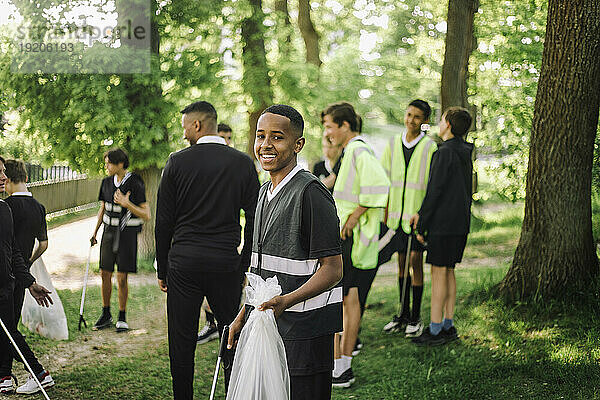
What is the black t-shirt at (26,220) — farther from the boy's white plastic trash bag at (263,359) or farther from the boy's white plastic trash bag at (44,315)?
the boy's white plastic trash bag at (263,359)

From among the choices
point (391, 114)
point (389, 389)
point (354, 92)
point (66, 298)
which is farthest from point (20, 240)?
point (391, 114)

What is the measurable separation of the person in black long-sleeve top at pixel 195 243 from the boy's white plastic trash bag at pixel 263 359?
1.48 meters

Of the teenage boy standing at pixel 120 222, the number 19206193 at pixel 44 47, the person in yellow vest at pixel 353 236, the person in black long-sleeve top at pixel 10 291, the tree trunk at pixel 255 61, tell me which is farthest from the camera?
the tree trunk at pixel 255 61

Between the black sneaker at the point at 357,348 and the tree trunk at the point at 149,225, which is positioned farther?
the tree trunk at the point at 149,225

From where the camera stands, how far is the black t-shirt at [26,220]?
19.4 ft

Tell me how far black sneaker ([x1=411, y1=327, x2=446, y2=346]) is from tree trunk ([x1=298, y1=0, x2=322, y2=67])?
16067 millimetres

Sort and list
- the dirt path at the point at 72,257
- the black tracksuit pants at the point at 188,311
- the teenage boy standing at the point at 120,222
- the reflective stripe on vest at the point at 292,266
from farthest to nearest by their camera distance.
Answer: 1. the dirt path at the point at 72,257
2. the teenage boy standing at the point at 120,222
3. the black tracksuit pants at the point at 188,311
4. the reflective stripe on vest at the point at 292,266

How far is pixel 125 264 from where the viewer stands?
25.3 feet

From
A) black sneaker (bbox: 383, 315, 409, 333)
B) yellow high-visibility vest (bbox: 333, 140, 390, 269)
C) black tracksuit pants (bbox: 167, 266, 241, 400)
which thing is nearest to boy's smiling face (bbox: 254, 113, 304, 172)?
black tracksuit pants (bbox: 167, 266, 241, 400)

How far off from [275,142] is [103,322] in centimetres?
520

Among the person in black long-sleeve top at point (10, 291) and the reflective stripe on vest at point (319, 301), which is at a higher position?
the reflective stripe on vest at point (319, 301)

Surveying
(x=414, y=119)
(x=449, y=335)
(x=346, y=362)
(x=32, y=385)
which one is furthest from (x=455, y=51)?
(x=32, y=385)

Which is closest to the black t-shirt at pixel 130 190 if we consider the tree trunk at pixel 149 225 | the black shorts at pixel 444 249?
the black shorts at pixel 444 249

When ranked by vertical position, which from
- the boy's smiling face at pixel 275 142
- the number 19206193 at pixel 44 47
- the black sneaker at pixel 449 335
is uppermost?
the number 19206193 at pixel 44 47
